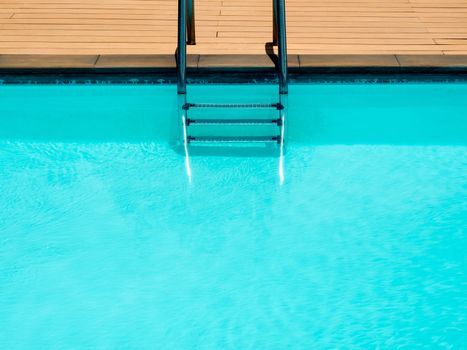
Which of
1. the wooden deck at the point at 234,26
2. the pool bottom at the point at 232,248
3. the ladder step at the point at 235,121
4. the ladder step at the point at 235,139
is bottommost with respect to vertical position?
the pool bottom at the point at 232,248

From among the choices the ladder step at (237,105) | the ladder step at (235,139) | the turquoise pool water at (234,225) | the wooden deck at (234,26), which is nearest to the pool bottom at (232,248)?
the turquoise pool water at (234,225)

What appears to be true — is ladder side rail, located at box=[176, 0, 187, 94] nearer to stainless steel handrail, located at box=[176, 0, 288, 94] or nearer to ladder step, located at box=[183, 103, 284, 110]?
stainless steel handrail, located at box=[176, 0, 288, 94]

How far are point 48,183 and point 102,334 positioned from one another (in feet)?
4.04

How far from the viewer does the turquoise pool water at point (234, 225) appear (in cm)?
339

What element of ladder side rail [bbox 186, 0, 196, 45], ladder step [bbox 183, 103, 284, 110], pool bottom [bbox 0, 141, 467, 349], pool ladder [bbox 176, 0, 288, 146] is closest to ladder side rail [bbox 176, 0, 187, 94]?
pool ladder [bbox 176, 0, 288, 146]

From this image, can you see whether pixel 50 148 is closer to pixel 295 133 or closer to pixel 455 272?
pixel 295 133

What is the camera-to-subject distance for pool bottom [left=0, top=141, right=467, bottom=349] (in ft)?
11.1

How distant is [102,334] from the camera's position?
3.34m

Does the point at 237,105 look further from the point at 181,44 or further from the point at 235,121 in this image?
the point at 181,44

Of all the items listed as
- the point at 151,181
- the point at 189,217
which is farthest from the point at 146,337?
the point at 151,181

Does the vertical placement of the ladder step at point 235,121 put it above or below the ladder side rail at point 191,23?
below

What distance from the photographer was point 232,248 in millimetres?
3799

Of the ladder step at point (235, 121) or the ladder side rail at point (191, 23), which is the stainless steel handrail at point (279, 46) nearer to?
the ladder step at point (235, 121)

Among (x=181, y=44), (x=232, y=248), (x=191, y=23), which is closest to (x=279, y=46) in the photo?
(x=181, y=44)
